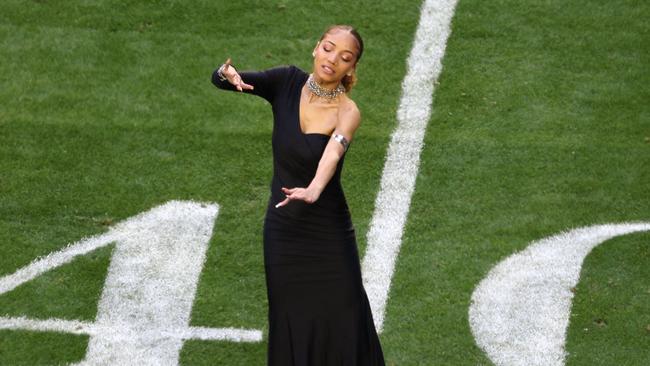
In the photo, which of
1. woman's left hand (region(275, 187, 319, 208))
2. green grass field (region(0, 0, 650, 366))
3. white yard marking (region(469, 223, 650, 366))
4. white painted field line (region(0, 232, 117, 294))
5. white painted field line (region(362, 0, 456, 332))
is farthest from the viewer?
white painted field line (region(362, 0, 456, 332))

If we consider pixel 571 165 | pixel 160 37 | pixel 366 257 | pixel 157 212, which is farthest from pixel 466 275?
pixel 160 37

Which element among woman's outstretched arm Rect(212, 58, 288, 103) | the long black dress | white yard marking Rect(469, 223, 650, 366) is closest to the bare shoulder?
the long black dress

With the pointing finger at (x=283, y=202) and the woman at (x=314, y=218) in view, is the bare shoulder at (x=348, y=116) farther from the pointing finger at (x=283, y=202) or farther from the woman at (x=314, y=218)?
the pointing finger at (x=283, y=202)

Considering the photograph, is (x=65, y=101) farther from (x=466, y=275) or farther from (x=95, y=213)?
(x=466, y=275)

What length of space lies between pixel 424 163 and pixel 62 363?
327 cm

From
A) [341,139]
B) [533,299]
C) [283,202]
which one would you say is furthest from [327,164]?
[533,299]

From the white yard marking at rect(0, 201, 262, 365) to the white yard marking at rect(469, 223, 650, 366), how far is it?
1606mm

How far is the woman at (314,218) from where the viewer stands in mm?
7750

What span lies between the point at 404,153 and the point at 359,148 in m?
0.36

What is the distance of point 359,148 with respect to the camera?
1066 cm

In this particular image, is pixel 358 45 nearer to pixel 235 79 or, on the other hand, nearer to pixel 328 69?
pixel 328 69

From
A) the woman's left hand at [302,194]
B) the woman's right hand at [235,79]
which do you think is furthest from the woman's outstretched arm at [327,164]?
the woman's right hand at [235,79]

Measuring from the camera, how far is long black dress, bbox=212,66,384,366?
7828 millimetres

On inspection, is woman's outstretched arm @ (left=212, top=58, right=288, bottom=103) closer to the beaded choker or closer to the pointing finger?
the beaded choker
